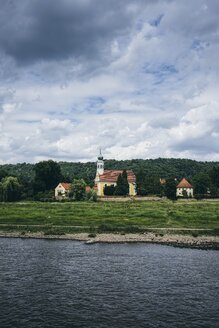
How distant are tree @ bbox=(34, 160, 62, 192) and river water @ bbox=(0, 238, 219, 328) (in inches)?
3927

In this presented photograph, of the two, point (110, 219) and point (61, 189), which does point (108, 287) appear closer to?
point (110, 219)

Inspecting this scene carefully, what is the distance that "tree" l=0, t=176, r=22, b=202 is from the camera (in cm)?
14225

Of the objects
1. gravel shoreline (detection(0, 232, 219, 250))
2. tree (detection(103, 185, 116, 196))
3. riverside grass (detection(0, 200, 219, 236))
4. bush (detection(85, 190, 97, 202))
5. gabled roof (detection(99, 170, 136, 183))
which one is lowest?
gravel shoreline (detection(0, 232, 219, 250))

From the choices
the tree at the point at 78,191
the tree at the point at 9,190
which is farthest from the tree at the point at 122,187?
the tree at the point at 9,190

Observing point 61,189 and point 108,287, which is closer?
point 108,287

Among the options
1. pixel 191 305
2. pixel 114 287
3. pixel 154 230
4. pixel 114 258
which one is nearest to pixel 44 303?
pixel 114 287

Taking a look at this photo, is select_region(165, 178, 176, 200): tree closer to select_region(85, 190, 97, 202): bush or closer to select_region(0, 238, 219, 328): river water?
select_region(85, 190, 97, 202): bush

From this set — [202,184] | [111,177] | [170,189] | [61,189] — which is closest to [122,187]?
[170,189]

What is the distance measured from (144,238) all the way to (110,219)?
20266mm

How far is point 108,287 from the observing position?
40312 mm

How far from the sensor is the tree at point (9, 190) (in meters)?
142

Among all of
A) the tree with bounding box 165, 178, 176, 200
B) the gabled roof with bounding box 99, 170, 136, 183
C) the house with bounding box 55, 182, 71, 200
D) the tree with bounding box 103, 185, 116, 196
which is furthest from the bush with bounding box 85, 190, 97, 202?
the gabled roof with bounding box 99, 170, 136, 183

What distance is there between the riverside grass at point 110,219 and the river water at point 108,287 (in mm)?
18060

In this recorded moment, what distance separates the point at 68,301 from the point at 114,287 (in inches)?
241
